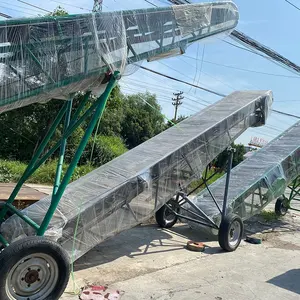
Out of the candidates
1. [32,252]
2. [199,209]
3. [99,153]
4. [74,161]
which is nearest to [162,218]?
[199,209]

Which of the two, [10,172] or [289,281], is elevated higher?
[289,281]

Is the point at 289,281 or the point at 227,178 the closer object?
the point at 289,281

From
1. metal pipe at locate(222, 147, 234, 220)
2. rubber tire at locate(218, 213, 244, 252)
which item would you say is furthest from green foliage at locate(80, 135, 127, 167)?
rubber tire at locate(218, 213, 244, 252)

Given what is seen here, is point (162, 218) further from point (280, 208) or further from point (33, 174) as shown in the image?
point (33, 174)

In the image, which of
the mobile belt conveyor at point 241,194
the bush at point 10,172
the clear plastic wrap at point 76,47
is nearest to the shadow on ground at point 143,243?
the mobile belt conveyor at point 241,194

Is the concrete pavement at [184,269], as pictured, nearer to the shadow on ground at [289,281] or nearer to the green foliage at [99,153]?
the shadow on ground at [289,281]

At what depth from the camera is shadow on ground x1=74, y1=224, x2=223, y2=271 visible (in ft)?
21.1

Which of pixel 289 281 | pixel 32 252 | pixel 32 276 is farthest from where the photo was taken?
pixel 289 281

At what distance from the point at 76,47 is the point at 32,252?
2.52 m

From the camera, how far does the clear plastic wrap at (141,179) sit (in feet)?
17.3

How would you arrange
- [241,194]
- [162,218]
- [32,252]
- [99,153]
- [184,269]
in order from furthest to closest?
[99,153], [162,218], [241,194], [184,269], [32,252]

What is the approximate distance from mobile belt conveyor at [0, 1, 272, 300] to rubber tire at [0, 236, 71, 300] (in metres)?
0.01

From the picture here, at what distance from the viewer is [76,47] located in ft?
14.6

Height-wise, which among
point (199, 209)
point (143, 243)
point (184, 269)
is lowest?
point (143, 243)
